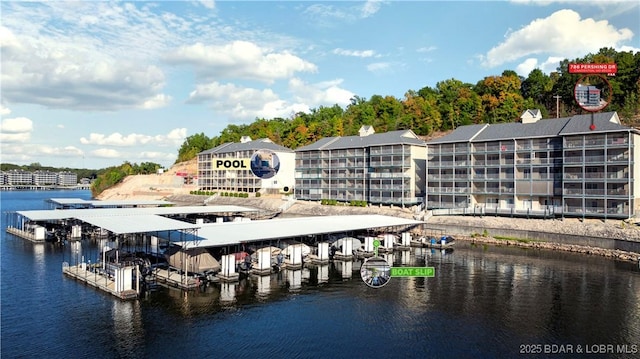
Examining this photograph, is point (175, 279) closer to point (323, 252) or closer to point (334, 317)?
point (334, 317)

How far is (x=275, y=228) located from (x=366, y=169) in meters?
43.3

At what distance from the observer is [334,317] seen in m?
36.0

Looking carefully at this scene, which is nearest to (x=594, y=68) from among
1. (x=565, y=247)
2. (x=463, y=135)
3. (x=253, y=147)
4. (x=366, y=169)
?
(x=463, y=135)

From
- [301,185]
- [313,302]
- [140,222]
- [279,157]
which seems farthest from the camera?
[279,157]

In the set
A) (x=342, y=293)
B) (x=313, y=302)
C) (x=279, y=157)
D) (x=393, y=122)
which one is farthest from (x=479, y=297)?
(x=393, y=122)

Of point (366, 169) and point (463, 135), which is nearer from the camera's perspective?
point (463, 135)

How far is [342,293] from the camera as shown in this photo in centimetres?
4272

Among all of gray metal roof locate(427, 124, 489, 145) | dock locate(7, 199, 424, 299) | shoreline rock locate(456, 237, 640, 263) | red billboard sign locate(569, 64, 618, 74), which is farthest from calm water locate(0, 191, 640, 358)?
gray metal roof locate(427, 124, 489, 145)

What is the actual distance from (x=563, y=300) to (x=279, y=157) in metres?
94.5

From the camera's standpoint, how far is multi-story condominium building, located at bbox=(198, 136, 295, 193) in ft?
416

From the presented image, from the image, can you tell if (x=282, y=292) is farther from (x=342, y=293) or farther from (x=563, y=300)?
(x=563, y=300)

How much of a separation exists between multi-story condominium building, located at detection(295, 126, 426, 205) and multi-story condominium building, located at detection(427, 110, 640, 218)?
5408 mm

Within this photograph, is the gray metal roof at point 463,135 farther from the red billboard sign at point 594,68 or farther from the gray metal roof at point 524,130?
the red billboard sign at point 594,68

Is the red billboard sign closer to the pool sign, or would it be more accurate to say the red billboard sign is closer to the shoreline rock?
the shoreline rock
